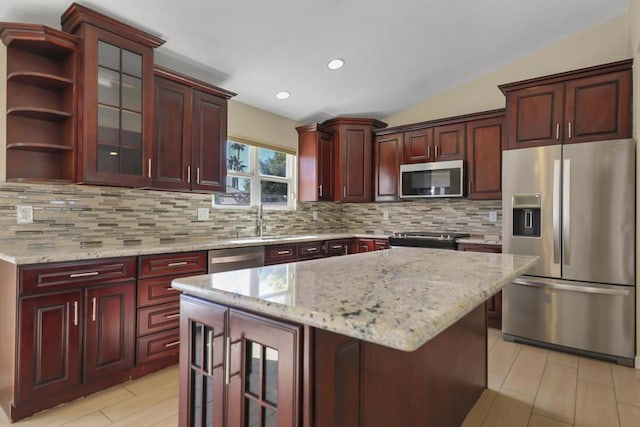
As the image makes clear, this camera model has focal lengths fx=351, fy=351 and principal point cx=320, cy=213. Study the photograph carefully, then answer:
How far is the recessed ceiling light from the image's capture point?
3.37 metres

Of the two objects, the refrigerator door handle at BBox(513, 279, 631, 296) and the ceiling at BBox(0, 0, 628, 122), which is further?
the refrigerator door handle at BBox(513, 279, 631, 296)

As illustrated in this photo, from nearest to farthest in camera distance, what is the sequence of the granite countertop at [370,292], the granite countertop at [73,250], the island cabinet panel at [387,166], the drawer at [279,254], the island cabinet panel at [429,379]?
1. the granite countertop at [370,292]
2. the island cabinet panel at [429,379]
3. the granite countertop at [73,250]
4. the drawer at [279,254]
5. the island cabinet panel at [387,166]

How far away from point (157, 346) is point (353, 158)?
10.3ft

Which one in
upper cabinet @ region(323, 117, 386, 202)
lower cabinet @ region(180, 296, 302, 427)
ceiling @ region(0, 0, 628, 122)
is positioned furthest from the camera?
upper cabinet @ region(323, 117, 386, 202)

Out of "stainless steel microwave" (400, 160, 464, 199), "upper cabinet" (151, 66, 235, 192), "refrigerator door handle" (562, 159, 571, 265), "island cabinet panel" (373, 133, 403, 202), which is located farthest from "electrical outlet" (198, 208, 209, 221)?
"refrigerator door handle" (562, 159, 571, 265)

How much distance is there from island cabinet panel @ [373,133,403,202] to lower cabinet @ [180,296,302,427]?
141 inches

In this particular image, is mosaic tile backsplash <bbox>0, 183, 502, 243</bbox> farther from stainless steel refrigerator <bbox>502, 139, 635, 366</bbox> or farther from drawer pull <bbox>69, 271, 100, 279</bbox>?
stainless steel refrigerator <bbox>502, 139, 635, 366</bbox>

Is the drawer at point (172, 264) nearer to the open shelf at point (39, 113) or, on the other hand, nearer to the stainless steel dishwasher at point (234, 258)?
the stainless steel dishwasher at point (234, 258)

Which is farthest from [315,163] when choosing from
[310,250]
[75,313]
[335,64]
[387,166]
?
[75,313]

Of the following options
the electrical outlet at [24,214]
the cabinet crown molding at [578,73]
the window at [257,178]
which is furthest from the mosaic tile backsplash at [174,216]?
the cabinet crown molding at [578,73]

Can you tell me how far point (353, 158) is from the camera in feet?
15.1

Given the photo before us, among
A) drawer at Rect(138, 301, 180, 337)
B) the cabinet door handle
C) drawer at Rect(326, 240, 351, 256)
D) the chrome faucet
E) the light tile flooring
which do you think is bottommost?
the light tile flooring

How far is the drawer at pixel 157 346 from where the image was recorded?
7.82 ft

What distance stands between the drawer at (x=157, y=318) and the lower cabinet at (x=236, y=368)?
1321 millimetres
